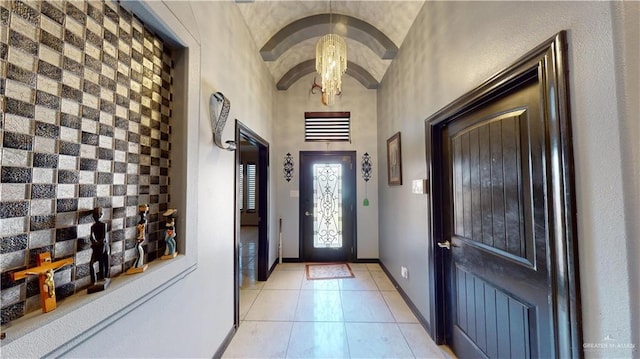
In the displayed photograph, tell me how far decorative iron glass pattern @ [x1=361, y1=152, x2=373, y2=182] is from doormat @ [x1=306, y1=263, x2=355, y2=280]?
5.18ft

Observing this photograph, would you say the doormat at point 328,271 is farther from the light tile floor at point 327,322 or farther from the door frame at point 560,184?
the door frame at point 560,184

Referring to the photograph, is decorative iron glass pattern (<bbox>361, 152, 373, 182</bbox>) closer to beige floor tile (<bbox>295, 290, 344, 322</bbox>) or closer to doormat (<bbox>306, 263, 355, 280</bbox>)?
doormat (<bbox>306, 263, 355, 280</bbox>)

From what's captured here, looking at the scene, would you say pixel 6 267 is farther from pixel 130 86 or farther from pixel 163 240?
pixel 130 86

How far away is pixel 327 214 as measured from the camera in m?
4.22

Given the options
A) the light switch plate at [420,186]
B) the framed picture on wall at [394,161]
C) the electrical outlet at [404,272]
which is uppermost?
the framed picture on wall at [394,161]

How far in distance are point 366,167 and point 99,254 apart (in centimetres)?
371

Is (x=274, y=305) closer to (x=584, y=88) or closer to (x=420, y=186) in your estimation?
(x=420, y=186)

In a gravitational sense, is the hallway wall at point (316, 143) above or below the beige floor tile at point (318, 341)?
above

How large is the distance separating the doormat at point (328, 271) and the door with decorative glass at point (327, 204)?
18 centimetres

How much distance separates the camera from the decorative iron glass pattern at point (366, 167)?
13.7ft

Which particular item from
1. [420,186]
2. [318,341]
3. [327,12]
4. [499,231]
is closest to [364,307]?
[318,341]

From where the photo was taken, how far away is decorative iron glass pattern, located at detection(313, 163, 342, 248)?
13.9 ft

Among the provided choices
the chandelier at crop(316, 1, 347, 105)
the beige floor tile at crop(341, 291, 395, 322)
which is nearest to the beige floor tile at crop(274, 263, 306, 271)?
the beige floor tile at crop(341, 291, 395, 322)

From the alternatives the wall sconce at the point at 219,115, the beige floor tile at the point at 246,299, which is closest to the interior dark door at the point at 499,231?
the wall sconce at the point at 219,115
